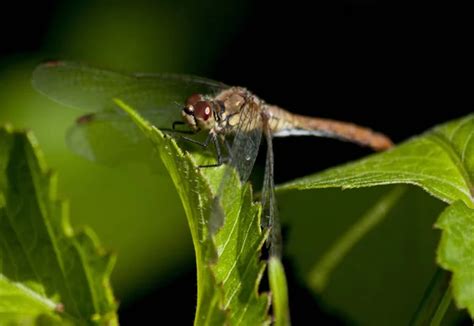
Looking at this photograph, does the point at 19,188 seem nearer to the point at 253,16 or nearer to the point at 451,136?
the point at 451,136

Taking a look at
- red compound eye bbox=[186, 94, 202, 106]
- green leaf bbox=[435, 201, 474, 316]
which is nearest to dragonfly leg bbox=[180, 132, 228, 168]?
red compound eye bbox=[186, 94, 202, 106]

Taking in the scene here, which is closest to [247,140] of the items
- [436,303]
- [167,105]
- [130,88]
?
[167,105]

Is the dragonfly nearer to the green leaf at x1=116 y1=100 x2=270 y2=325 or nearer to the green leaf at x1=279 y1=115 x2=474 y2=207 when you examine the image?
the green leaf at x1=279 y1=115 x2=474 y2=207

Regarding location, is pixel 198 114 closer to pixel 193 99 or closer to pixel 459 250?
pixel 193 99

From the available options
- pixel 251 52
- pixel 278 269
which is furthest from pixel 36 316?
pixel 251 52

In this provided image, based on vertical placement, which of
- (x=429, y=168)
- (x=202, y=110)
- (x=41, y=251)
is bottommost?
(x=41, y=251)

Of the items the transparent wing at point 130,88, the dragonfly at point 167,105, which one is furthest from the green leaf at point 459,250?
the transparent wing at point 130,88

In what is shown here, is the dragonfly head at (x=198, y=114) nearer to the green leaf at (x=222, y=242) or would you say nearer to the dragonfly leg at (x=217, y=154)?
the dragonfly leg at (x=217, y=154)
